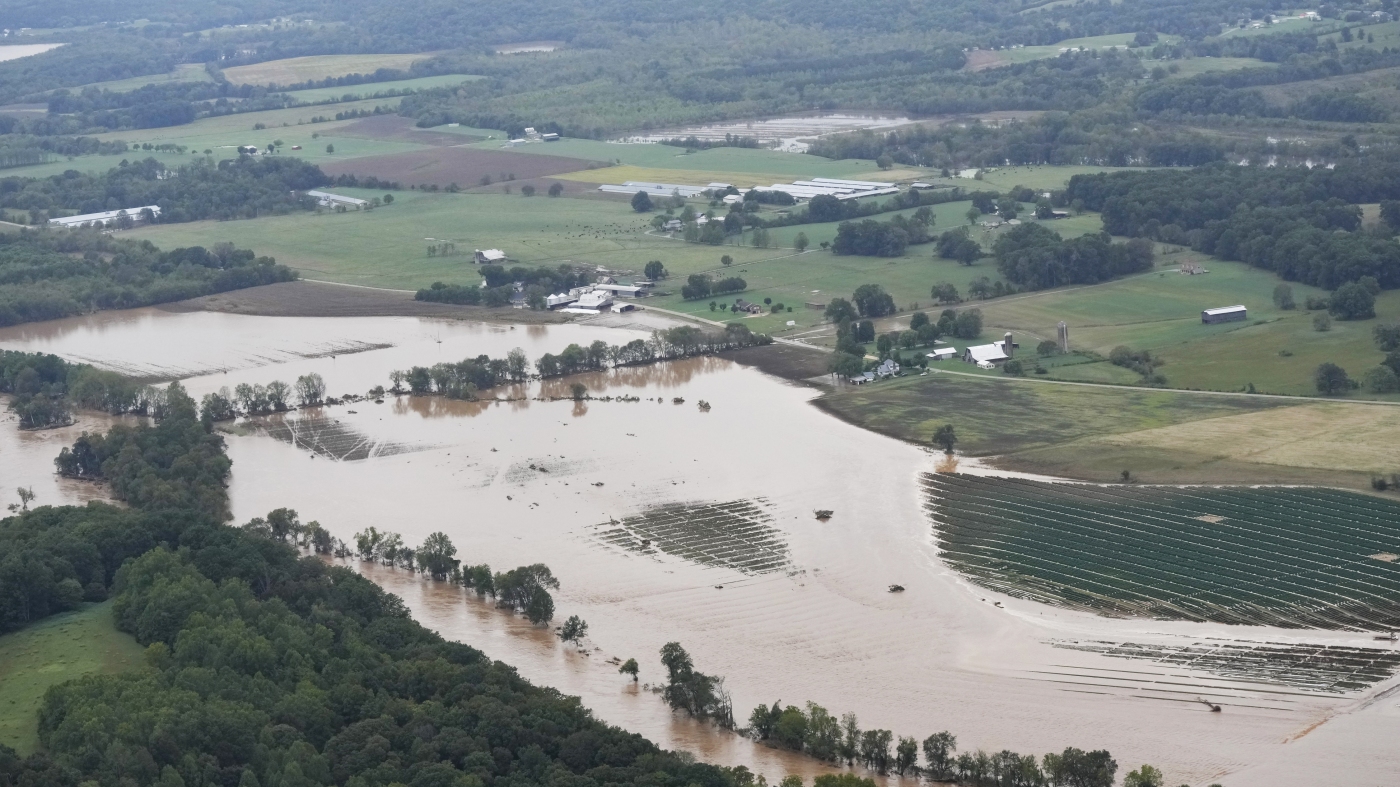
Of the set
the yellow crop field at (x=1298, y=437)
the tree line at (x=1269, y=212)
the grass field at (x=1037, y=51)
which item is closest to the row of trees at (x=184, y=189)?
the tree line at (x=1269, y=212)

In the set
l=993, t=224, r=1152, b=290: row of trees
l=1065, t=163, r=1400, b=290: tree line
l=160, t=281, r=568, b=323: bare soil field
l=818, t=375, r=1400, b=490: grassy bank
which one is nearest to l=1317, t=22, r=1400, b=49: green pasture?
l=1065, t=163, r=1400, b=290: tree line

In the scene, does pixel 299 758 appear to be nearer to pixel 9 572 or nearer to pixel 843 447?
pixel 9 572

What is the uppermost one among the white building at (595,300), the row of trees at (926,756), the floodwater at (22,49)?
the floodwater at (22,49)

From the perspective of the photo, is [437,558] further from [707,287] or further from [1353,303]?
[1353,303]

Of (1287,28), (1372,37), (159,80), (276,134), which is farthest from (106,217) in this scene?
(1287,28)

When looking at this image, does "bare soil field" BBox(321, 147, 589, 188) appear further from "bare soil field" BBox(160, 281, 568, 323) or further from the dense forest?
"bare soil field" BBox(160, 281, 568, 323)

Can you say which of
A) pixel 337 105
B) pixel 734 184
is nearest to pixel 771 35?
pixel 337 105

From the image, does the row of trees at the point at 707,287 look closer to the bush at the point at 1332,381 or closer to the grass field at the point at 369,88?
the bush at the point at 1332,381
